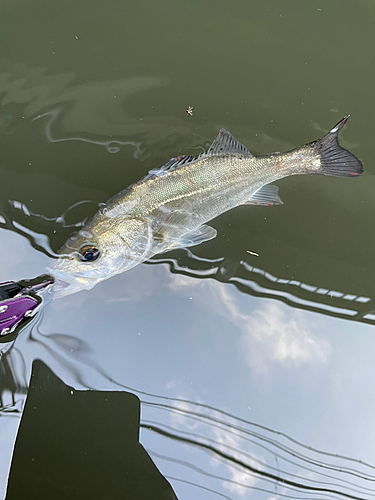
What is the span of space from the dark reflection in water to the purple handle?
461mm

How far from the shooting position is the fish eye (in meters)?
1.99

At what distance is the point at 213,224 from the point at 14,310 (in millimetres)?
1557

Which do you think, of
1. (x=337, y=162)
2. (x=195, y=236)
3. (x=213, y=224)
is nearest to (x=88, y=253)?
(x=195, y=236)

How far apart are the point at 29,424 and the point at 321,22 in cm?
411

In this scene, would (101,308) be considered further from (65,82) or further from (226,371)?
(65,82)

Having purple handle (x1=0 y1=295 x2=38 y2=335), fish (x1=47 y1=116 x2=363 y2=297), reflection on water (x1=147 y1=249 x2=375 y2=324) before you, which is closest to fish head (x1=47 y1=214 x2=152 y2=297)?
fish (x1=47 y1=116 x2=363 y2=297)

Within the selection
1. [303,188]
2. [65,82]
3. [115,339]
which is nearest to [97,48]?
[65,82]

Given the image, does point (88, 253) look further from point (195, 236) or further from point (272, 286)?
point (272, 286)

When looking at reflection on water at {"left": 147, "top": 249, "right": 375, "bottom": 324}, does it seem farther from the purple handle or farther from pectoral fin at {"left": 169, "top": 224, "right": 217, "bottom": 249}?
the purple handle

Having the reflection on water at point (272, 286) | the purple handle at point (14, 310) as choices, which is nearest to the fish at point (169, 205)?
the purple handle at point (14, 310)

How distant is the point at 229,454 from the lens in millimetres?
2562

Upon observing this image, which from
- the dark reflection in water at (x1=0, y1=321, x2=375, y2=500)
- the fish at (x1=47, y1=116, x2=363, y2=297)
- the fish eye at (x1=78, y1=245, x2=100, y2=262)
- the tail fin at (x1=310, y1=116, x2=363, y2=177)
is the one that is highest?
the tail fin at (x1=310, y1=116, x2=363, y2=177)

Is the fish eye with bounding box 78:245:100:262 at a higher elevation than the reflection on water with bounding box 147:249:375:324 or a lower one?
higher

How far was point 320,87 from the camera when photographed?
8.50 ft
